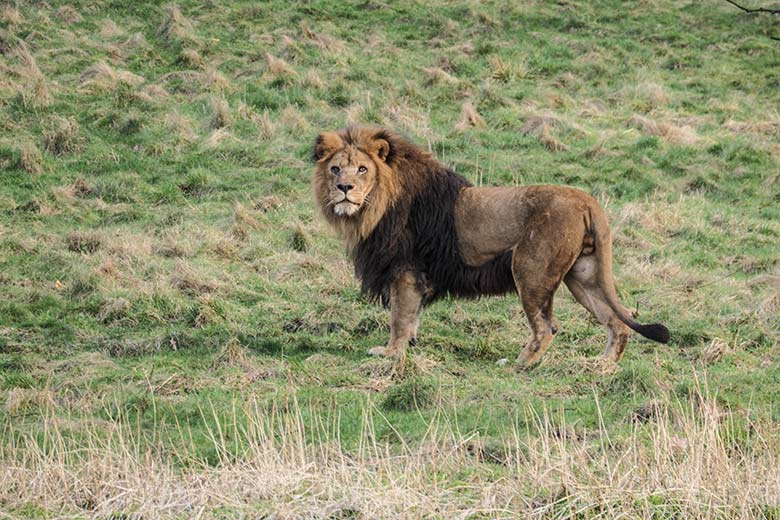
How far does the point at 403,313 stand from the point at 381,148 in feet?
4.68

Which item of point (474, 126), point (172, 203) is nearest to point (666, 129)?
point (474, 126)

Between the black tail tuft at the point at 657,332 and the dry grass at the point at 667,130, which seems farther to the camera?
the dry grass at the point at 667,130

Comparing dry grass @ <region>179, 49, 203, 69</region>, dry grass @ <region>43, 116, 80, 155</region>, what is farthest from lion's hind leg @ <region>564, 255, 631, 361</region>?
dry grass @ <region>179, 49, 203, 69</region>

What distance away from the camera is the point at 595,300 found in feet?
30.2

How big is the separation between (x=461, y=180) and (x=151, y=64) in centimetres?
991

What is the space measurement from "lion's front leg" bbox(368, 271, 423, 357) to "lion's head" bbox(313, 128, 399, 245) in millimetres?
544

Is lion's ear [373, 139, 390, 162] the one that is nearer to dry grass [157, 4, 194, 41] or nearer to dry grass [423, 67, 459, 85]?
dry grass [423, 67, 459, 85]

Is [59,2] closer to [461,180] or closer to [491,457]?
[461,180]

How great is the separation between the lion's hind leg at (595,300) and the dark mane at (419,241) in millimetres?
604

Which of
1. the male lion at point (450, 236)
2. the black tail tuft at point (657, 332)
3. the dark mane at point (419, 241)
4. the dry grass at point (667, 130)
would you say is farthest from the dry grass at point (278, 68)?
the black tail tuft at point (657, 332)

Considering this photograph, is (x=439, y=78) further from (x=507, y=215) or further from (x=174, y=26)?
(x=507, y=215)

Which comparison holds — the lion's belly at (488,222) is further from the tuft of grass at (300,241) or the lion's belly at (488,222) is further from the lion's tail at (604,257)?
the tuft of grass at (300,241)

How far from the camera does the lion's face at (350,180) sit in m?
9.47

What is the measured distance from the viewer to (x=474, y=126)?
1617 cm
